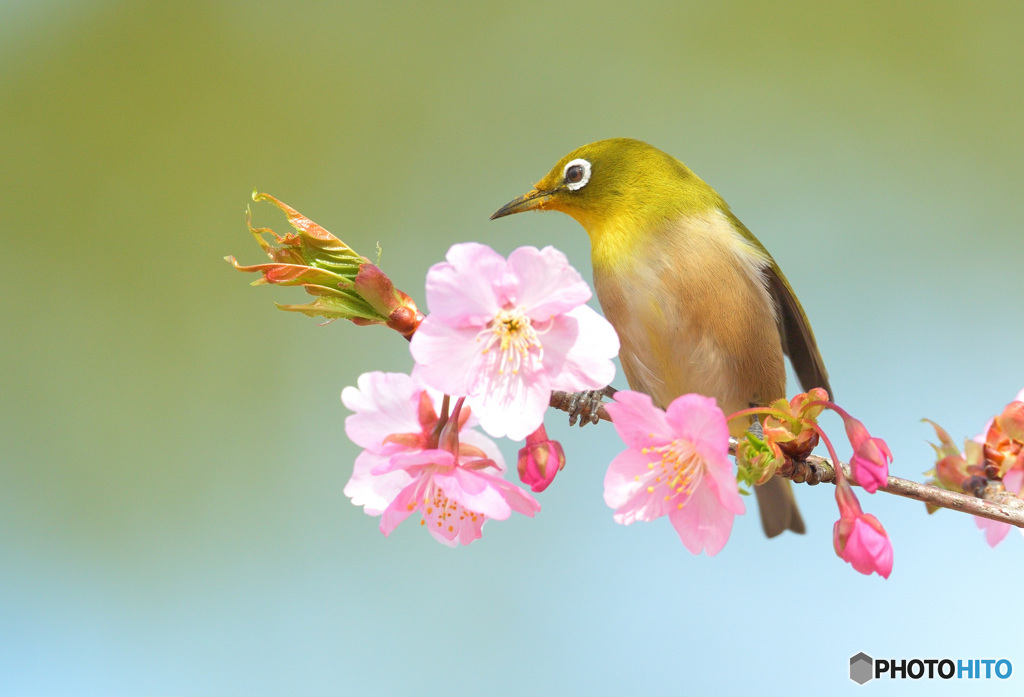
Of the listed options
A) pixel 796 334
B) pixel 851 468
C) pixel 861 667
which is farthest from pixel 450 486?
pixel 861 667

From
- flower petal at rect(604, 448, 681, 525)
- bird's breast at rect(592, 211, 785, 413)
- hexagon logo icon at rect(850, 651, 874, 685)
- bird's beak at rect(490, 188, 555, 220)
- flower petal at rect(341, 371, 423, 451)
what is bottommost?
hexagon logo icon at rect(850, 651, 874, 685)

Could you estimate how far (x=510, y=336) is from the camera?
2.43 feet

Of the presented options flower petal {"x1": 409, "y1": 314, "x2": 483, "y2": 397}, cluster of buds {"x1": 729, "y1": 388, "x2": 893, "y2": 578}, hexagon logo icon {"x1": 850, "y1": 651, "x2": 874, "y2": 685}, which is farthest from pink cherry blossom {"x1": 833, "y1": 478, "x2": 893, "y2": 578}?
hexagon logo icon {"x1": 850, "y1": 651, "x2": 874, "y2": 685}

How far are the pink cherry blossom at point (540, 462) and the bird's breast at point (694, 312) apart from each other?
19.3 inches

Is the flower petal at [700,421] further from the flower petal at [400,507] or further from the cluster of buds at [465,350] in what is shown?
the flower petal at [400,507]

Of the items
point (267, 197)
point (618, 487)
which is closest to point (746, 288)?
point (618, 487)

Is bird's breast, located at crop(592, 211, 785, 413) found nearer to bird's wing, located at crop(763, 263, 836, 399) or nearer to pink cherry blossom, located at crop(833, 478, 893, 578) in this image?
bird's wing, located at crop(763, 263, 836, 399)

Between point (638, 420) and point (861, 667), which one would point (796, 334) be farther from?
point (638, 420)

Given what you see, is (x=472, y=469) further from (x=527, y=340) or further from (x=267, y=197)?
(x=267, y=197)

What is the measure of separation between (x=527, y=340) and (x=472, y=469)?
144 millimetres

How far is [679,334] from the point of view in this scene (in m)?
1.21

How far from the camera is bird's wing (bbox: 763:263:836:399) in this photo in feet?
4.42

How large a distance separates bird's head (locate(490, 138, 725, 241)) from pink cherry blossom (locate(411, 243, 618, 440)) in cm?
54

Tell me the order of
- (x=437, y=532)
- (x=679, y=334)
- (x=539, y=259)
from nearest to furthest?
(x=539, y=259), (x=437, y=532), (x=679, y=334)
